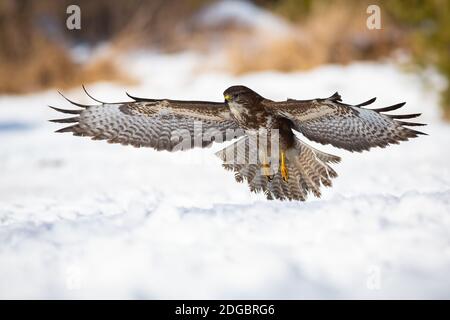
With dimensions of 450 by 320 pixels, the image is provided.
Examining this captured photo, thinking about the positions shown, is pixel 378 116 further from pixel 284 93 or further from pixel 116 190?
pixel 284 93

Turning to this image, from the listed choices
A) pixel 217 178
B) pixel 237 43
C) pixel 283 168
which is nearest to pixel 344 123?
pixel 283 168

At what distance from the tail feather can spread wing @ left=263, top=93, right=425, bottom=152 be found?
0.45ft

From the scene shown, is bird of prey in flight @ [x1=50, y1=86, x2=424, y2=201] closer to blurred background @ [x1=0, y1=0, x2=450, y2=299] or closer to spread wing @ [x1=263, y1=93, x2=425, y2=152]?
spread wing @ [x1=263, y1=93, x2=425, y2=152]

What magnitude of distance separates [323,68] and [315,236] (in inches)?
417

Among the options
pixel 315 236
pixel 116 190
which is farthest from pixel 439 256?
pixel 116 190

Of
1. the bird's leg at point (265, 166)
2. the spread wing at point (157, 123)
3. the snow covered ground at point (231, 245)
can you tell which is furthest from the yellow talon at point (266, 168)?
the snow covered ground at point (231, 245)

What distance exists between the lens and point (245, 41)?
14.3 m

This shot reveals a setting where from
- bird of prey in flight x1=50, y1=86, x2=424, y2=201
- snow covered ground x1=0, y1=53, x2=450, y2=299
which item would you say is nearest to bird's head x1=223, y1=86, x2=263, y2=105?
bird of prey in flight x1=50, y1=86, x2=424, y2=201

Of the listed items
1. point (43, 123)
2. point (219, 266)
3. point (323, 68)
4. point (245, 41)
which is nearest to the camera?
point (219, 266)

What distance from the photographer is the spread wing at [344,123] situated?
3.78m

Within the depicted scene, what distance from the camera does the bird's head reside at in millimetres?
3889

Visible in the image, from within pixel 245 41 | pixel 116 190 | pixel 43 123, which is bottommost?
pixel 116 190

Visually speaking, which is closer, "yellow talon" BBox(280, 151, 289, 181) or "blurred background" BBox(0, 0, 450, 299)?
"blurred background" BBox(0, 0, 450, 299)

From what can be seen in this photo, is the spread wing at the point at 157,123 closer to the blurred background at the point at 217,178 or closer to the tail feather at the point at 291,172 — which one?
the tail feather at the point at 291,172
